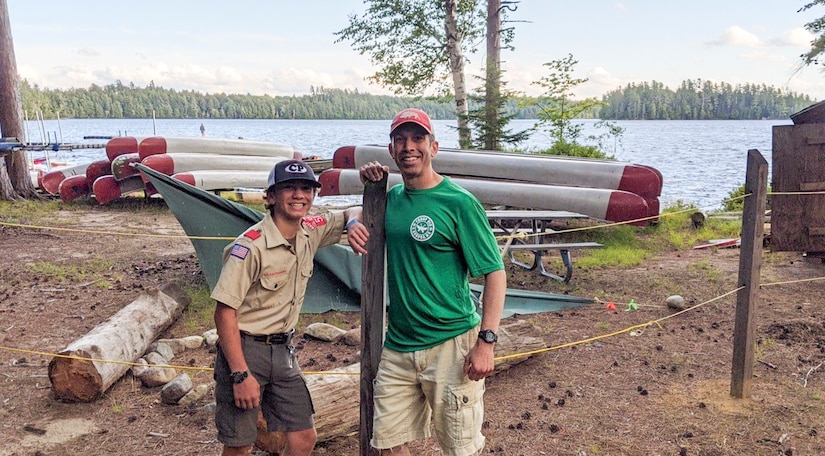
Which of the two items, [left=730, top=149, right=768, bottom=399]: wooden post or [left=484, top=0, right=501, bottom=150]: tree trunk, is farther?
[left=484, top=0, right=501, bottom=150]: tree trunk

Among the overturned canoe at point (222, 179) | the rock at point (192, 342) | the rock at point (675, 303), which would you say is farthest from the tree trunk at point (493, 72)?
the rock at point (192, 342)

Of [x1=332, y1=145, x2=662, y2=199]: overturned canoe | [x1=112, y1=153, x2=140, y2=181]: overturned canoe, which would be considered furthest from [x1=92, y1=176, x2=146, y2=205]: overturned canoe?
[x1=332, y1=145, x2=662, y2=199]: overturned canoe

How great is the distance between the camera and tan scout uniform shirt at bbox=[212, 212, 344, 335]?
260 centimetres

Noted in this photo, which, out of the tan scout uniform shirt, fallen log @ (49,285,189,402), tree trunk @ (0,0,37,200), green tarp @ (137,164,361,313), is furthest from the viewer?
tree trunk @ (0,0,37,200)

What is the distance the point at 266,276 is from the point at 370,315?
535 mm

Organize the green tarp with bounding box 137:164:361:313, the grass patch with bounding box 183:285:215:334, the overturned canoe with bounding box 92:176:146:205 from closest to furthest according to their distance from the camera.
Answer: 1. the grass patch with bounding box 183:285:215:334
2. the green tarp with bounding box 137:164:361:313
3. the overturned canoe with bounding box 92:176:146:205

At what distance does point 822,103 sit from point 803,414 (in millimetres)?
2936

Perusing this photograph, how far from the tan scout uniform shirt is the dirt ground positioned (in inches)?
56.0

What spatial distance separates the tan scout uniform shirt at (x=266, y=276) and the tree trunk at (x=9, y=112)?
1382cm

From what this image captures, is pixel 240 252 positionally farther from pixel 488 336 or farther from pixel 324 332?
pixel 324 332

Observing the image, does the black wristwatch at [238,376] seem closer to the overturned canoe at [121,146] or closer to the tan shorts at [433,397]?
the tan shorts at [433,397]

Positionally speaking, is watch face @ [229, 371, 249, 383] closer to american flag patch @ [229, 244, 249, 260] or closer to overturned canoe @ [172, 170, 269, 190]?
american flag patch @ [229, 244, 249, 260]

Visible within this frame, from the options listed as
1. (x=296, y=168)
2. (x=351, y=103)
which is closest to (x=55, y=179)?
(x=296, y=168)

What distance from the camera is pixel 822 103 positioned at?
564 cm
